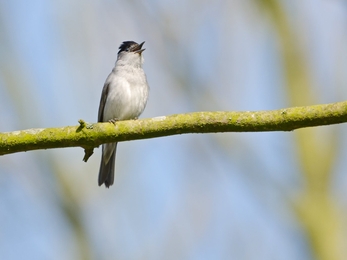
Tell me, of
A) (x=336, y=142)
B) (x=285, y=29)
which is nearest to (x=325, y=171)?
(x=336, y=142)

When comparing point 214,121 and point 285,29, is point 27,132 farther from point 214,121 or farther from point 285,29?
point 285,29

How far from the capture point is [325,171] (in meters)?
7.37

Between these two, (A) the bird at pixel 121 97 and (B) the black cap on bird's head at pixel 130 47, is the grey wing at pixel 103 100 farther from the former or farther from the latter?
A: (B) the black cap on bird's head at pixel 130 47

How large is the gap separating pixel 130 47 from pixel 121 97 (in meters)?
1.32

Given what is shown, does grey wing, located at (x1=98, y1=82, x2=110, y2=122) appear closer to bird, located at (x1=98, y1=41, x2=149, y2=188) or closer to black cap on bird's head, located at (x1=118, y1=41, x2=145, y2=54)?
bird, located at (x1=98, y1=41, x2=149, y2=188)

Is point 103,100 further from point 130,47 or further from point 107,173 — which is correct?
point 130,47

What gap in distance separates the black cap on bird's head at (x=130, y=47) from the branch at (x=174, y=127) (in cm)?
371

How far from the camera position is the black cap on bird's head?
778cm

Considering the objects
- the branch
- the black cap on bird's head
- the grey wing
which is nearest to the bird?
the grey wing

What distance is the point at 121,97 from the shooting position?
22.6 ft

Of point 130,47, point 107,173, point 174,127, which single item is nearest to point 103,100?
point 107,173

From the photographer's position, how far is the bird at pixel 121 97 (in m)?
6.89

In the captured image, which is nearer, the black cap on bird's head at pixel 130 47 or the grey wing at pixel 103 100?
the grey wing at pixel 103 100

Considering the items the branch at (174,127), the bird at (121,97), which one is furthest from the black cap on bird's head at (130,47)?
the branch at (174,127)
